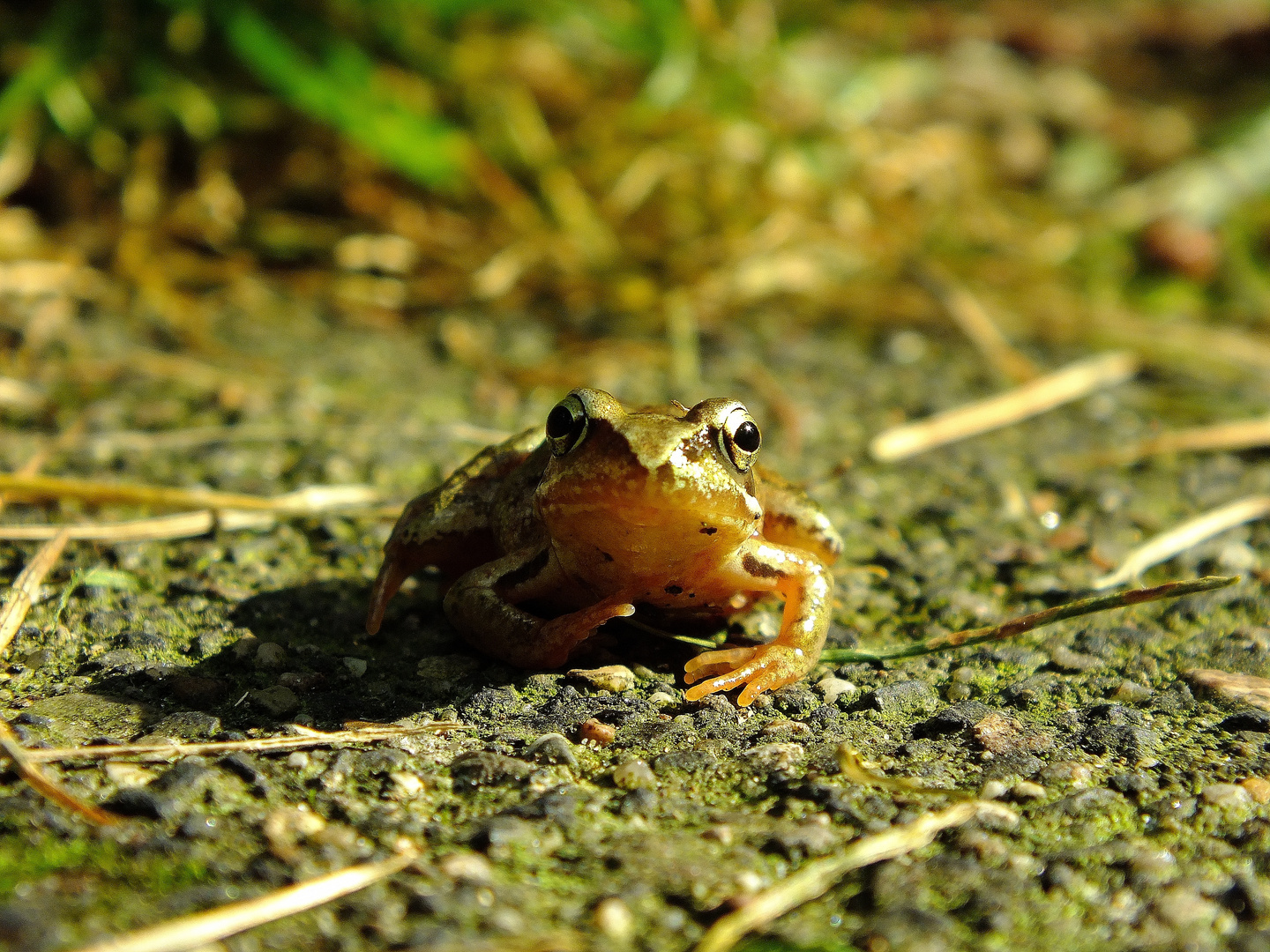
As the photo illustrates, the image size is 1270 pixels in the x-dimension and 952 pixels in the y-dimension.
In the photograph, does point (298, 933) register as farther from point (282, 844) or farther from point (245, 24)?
point (245, 24)

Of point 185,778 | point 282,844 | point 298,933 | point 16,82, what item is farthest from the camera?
point 16,82

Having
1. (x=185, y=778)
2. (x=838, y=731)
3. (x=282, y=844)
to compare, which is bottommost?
(x=838, y=731)

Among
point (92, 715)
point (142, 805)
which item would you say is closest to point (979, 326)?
point (92, 715)

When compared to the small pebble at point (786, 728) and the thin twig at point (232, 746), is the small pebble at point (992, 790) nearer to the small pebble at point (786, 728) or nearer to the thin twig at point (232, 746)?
the small pebble at point (786, 728)

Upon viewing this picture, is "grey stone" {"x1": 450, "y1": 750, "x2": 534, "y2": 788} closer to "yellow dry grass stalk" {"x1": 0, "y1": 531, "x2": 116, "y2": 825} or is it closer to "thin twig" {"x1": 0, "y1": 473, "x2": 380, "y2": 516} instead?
"yellow dry grass stalk" {"x1": 0, "y1": 531, "x2": 116, "y2": 825}

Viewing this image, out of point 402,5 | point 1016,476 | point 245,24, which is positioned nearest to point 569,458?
point 1016,476

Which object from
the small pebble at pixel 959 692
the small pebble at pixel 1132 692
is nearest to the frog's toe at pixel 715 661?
the small pebble at pixel 959 692
